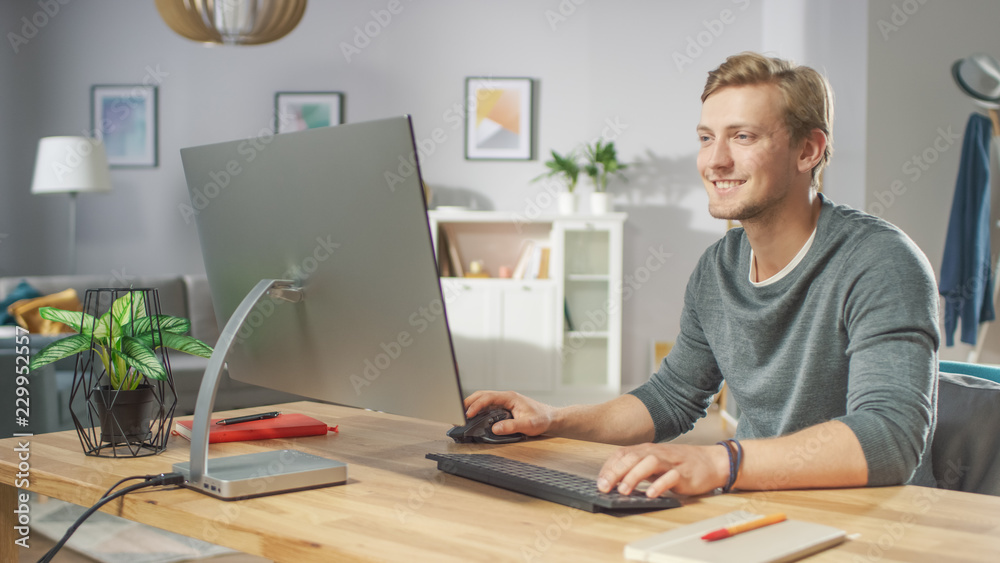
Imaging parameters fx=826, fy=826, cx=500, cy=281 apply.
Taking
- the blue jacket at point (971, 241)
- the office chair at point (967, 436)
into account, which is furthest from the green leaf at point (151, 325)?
the blue jacket at point (971, 241)

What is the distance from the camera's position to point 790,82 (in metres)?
1.29

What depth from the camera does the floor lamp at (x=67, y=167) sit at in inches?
191

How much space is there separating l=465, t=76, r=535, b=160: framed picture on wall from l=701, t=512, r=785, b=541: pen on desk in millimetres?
4752

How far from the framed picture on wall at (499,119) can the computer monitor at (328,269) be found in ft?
14.3

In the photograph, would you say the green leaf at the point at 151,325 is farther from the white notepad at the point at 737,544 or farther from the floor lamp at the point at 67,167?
the floor lamp at the point at 67,167

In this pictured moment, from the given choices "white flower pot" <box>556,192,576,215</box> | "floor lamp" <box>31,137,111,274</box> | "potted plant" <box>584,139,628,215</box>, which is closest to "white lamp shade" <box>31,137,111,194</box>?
"floor lamp" <box>31,137,111,274</box>

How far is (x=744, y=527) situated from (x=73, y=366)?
12.2 feet

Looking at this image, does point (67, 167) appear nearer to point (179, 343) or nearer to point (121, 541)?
point (121, 541)

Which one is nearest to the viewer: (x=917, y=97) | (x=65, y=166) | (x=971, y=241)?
(x=971, y=241)

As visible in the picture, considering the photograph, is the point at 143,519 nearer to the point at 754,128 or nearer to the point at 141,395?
the point at 141,395

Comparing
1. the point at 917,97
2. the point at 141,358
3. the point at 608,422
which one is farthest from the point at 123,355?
the point at 917,97

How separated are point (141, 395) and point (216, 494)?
31cm

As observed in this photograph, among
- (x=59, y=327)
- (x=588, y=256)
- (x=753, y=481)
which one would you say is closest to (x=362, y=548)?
(x=753, y=481)

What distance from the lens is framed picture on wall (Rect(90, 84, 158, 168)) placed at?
18.0 feet
